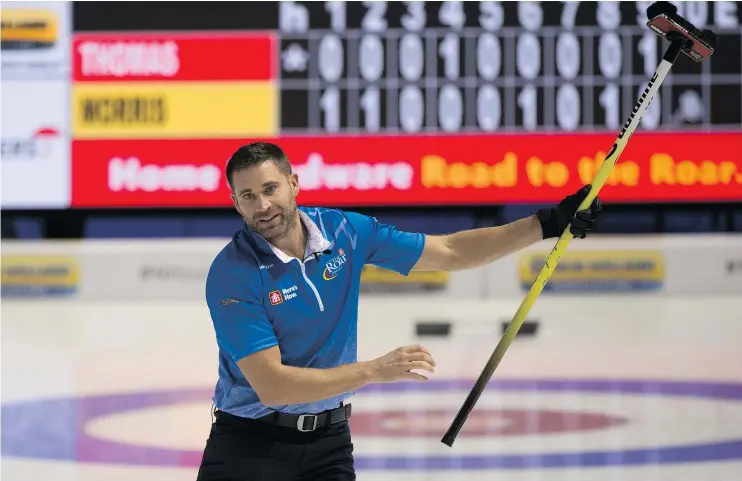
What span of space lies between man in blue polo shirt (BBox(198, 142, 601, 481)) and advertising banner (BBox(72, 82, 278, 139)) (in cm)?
877

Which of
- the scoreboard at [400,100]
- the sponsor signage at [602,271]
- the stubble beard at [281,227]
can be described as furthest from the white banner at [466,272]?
the stubble beard at [281,227]

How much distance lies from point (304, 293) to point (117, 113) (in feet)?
30.9

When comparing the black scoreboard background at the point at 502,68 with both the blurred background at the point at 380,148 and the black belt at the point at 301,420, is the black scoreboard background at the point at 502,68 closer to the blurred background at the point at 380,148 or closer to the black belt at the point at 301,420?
the blurred background at the point at 380,148

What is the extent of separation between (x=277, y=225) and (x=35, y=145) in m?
9.79

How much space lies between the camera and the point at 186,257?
41.3ft

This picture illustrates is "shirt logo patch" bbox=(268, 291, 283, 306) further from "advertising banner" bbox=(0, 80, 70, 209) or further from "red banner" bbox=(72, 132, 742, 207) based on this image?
"advertising banner" bbox=(0, 80, 70, 209)

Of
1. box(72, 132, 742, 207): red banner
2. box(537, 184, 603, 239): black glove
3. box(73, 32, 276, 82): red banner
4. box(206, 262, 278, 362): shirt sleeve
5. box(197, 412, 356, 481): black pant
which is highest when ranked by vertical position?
box(73, 32, 276, 82): red banner

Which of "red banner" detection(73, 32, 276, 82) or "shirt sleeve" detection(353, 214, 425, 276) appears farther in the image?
"red banner" detection(73, 32, 276, 82)

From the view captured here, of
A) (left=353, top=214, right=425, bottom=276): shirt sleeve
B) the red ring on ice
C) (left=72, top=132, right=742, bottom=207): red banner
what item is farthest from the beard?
(left=72, top=132, right=742, bottom=207): red banner

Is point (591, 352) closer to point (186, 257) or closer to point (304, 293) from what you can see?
point (186, 257)

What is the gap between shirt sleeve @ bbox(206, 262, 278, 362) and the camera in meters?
3.18

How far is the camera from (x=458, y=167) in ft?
39.3

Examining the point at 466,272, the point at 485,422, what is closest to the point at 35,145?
the point at 466,272

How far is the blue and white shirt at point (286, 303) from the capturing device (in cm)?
322
